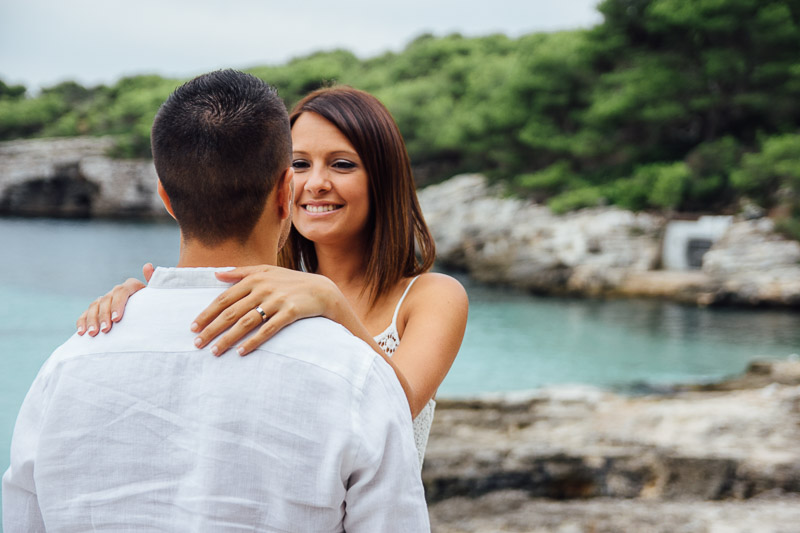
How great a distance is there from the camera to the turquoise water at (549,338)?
9781 mm

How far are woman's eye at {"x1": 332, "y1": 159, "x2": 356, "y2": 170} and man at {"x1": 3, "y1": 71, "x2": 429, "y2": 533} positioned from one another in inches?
35.0

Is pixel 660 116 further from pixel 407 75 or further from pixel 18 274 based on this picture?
pixel 407 75

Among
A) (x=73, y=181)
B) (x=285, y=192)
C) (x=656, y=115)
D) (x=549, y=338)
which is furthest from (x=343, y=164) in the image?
(x=73, y=181)

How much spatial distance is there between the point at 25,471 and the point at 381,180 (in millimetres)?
1199

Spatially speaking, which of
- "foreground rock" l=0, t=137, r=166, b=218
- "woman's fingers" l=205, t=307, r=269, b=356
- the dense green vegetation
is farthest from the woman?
"foreground rock" l=0, t=137, r=166, b=218

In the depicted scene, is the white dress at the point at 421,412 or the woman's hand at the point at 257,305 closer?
the woman's hand at the point at 257,305

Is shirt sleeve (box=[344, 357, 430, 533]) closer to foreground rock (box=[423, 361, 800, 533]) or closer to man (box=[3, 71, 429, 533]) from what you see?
man (box=[3, 71, 429, 533])

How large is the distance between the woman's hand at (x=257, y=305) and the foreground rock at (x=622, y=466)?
106 inches

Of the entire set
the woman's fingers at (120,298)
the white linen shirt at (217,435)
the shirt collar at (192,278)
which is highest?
the shirt collar at (192,278)

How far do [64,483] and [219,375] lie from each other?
28 centimetres

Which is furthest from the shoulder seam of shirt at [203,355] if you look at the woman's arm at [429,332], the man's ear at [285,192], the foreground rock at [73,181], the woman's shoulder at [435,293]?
the foreground rock at [73,181]

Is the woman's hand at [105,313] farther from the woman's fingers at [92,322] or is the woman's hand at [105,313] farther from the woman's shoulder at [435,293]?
the woman's shoulder at [435,293]

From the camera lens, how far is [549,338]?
1191cm

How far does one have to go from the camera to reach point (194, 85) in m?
1.09
